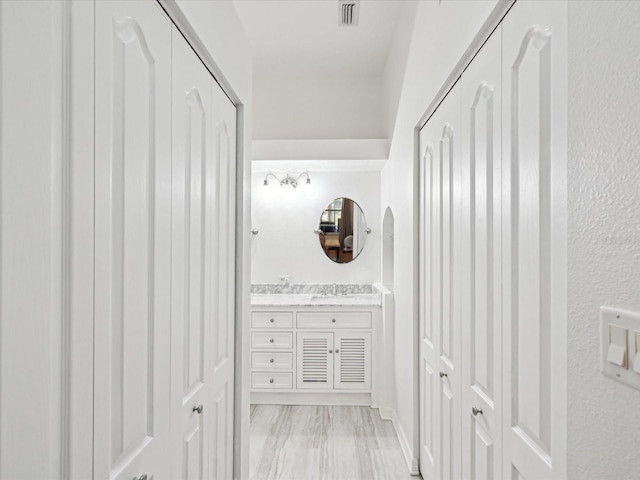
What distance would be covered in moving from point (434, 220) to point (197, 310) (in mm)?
1260

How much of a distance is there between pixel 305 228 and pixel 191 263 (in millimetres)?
3069

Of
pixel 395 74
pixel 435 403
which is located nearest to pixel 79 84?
pixel 435 403

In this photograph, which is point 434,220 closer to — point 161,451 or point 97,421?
point 161,451

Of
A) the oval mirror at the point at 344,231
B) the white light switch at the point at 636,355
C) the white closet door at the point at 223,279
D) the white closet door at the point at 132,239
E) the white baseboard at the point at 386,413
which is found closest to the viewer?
the white light switch at the point at 636,355

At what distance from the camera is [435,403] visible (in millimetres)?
2209

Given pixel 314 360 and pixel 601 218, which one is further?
pixel 314 360

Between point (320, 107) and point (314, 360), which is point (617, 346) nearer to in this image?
point (314, 360)

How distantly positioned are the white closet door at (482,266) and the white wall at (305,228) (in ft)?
8.92

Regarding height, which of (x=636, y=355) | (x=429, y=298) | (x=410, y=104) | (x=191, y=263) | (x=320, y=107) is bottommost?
(x=429, y=298)

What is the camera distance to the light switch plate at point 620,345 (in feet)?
2.29

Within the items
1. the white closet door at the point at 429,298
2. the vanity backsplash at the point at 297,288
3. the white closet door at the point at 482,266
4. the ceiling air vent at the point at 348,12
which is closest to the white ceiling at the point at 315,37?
the ceiling air vent at the point at 348,12

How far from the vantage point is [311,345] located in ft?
12.4

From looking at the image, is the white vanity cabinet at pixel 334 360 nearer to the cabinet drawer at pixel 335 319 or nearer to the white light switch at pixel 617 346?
the cabinet drawer at pixel 335 319

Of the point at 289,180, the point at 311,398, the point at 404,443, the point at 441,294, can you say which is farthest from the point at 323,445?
the point at 289,180
